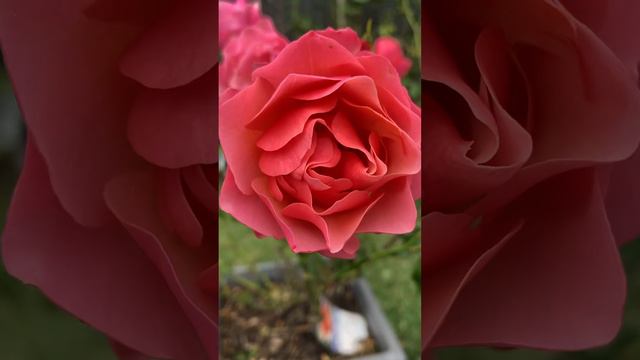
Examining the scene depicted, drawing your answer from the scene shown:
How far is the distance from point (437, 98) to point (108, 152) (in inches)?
3.1

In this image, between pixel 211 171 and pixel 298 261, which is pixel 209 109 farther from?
pixel 298 261

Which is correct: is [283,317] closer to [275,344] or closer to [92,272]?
A: [275,344]

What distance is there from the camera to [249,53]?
21 centimetres

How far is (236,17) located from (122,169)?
0.46 feet

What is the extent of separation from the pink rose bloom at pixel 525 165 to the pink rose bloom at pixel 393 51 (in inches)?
2.8

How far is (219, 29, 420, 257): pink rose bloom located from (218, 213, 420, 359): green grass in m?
0.07

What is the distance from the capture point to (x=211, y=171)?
15cm

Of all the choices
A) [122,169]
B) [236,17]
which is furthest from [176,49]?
[236,17]

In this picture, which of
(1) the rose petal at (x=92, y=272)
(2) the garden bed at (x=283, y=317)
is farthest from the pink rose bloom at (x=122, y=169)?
(2) the garden bed at (x=283, y=317)

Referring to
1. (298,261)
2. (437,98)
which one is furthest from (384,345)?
(437,98)

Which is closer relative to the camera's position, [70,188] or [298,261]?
[70,188]

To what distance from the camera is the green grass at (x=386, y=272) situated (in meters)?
0.22

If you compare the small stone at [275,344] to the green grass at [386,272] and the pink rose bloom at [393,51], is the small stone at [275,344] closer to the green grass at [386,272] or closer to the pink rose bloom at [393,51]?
the green grass at [386,272]

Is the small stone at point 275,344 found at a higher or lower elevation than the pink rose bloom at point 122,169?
lower
